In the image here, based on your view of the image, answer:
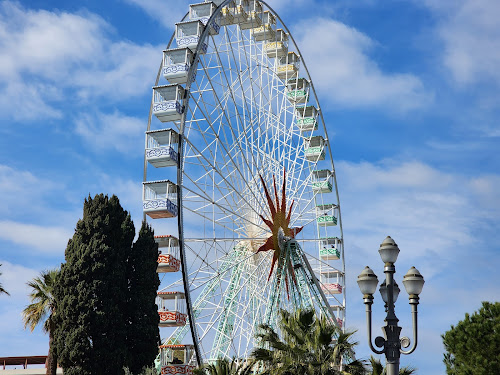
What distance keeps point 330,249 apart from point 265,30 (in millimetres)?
13331

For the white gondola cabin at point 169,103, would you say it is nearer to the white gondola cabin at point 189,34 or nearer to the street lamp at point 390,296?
the white gondola cabin at point 189,34

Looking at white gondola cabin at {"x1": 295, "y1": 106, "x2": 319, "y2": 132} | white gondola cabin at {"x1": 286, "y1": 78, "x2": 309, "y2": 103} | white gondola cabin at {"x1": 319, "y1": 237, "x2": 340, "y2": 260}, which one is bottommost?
white gondola cabin at {"x1": 319, "y1": 237, "x2": 340, "y2": 260}

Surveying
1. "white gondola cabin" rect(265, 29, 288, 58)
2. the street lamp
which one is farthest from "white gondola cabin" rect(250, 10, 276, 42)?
the street lamp

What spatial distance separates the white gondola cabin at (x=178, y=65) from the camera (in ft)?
104

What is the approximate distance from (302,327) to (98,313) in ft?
35.3

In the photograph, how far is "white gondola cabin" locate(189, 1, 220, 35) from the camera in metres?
34.3

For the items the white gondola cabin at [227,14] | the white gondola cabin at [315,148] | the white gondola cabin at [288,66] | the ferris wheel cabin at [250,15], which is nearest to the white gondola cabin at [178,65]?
the white gondola cabin at [227,14]

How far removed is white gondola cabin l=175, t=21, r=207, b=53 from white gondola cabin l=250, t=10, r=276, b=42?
8.78 metres

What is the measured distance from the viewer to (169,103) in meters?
31.1

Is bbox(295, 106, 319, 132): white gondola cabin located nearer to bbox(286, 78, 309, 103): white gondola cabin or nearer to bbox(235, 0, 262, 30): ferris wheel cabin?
bbox(286, 78, 309, 103): white gondola cabin

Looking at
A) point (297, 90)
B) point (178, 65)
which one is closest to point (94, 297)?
point (178, 65)

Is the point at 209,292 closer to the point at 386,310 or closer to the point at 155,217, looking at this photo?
the point at 155,217

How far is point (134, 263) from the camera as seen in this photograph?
32.9 metres

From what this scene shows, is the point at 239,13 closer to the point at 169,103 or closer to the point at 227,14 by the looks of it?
the point at 227,14
